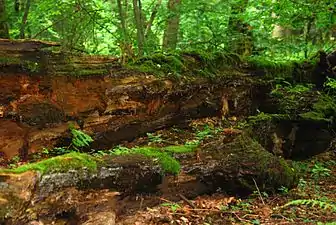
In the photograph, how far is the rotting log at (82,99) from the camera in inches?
236

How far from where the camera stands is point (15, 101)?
601cm

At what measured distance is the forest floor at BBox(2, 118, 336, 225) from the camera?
486cm

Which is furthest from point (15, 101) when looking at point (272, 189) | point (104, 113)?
point (272, 189)

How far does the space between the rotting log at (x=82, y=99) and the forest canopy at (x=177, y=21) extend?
78 centimetres

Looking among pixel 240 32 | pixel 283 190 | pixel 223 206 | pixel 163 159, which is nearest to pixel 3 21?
pixel 163 159

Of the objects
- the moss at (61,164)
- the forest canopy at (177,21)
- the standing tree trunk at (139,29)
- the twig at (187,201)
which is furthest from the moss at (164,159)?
the standing tree trunk at (139,29)

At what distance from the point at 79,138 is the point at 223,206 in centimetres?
257

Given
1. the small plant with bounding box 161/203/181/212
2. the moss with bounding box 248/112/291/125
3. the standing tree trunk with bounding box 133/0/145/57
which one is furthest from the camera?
the standing tree trunk with bounding box 133/0/145/57

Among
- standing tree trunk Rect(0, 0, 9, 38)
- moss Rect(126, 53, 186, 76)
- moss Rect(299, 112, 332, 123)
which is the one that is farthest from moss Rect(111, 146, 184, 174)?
standing tree trunk Rect(0, 0, 9, 38)

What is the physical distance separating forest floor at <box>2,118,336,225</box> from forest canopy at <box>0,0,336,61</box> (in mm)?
2938

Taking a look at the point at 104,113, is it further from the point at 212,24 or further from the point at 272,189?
the point at 212,24

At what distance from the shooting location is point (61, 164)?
4.49 meters

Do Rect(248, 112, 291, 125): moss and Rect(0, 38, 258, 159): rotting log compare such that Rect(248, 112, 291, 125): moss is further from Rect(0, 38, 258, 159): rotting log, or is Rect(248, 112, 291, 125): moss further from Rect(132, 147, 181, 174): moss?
Rect(132, 147, 181, 174): moss

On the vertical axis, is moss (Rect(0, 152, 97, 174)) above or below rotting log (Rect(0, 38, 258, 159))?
below
